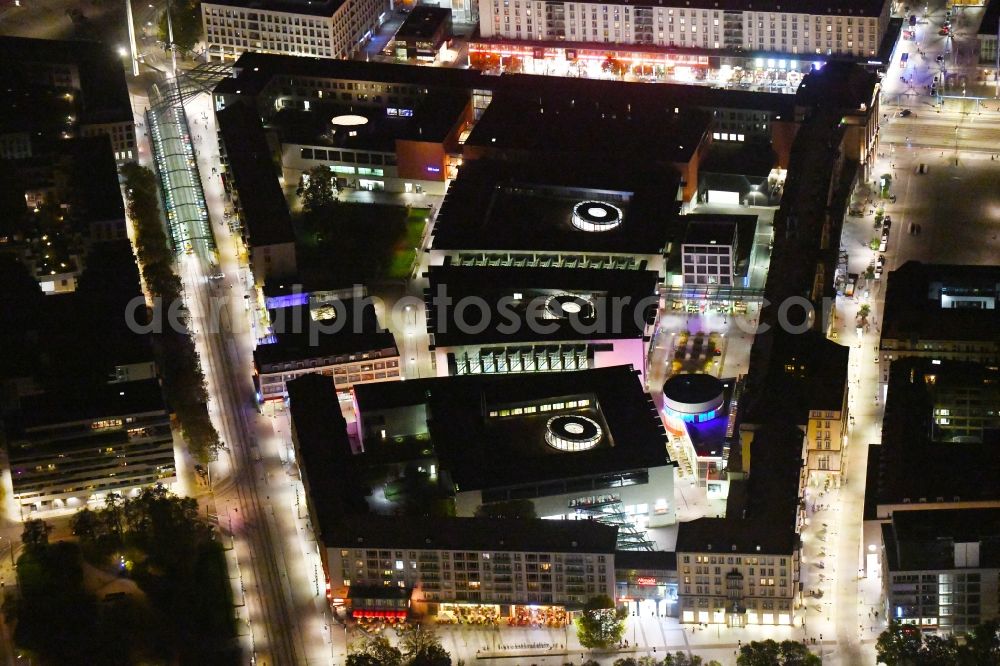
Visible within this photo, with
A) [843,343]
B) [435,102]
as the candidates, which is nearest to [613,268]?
[843,343]

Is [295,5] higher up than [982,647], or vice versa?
[295,5]

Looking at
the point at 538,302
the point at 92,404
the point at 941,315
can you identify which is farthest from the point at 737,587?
the point at 92,404

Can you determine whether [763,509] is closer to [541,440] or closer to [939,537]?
[939,537]

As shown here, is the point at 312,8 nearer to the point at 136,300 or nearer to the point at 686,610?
the point at 136,300

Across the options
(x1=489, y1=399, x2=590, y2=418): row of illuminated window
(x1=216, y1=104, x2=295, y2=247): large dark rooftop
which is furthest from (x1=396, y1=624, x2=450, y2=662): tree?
(x1=216, y1=104, x2=295, y2=247): large dark rooftop

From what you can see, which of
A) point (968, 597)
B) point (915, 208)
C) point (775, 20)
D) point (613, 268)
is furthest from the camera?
point (775, 20)

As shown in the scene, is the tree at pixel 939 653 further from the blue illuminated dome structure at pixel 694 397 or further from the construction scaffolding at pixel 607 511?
the blue illuminated dome structure at pixel 694 397

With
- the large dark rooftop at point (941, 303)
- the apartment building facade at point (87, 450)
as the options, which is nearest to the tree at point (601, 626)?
the apartment building facade at point (87, 450)
